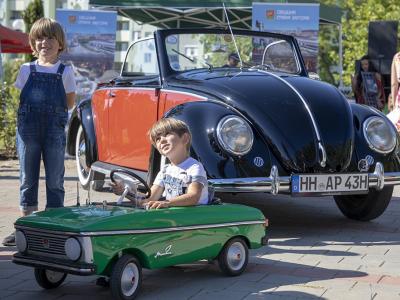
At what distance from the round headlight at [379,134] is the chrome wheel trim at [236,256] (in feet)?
6.44

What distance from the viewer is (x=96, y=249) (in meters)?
4.01

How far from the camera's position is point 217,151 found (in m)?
5.84

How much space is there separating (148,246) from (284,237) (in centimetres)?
216

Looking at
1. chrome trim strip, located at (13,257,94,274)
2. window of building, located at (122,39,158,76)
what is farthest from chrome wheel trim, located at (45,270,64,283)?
window of building, located at (122,39,158,76)

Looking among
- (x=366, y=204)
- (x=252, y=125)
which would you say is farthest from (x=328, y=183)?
(x=366, y=204)

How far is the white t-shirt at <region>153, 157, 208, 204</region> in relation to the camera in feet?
15.8

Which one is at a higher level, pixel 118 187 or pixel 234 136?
pixel 234 136

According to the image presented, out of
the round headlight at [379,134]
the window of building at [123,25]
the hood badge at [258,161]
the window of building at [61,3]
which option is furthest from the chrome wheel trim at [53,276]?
the window of building at [123,25]

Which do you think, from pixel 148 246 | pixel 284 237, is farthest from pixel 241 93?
pixel 148 246

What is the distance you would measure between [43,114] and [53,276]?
1.49 metres

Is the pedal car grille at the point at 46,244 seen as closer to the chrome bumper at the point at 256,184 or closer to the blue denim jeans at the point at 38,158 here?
the blue denim jeans at the point at 38,158

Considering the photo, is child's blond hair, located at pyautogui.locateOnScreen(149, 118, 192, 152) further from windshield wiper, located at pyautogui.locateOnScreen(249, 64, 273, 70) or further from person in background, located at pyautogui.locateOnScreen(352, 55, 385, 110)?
person in background, located at pyautogui.locateOnScreen(352, 55, 385, 110)

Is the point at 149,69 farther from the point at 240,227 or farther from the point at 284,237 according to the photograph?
the point at 240,227

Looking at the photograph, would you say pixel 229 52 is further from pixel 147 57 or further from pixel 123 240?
pixel 123 240
